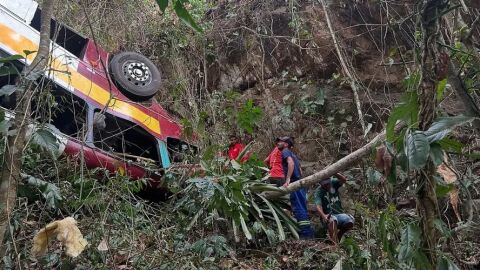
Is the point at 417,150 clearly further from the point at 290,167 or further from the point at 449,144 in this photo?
the point at 290,167

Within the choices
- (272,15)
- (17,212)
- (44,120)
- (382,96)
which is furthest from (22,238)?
(272,15)

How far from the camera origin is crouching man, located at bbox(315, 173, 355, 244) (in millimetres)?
5117

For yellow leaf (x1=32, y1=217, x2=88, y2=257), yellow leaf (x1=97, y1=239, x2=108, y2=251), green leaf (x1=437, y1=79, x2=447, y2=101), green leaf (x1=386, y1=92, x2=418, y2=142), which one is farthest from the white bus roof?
green leaf (x1=437, y1=79, x2=447, y2=101)

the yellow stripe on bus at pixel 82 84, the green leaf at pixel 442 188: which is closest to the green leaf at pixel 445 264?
the green leaf at pixel 442 188

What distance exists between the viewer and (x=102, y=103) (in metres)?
5.67

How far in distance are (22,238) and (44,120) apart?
40.3 inches

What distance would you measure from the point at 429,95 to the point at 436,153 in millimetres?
264

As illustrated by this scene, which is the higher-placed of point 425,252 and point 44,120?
point 425,252

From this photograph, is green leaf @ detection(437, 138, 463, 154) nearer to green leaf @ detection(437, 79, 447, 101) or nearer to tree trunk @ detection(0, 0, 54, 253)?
green leaf @ detection(437, 79, 447, 101)

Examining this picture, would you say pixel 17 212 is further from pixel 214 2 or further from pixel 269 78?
pixel 214 2

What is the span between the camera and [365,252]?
3.88 metres

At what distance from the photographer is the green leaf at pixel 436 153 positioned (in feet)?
6.22

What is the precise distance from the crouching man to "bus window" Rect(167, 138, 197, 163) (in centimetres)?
163

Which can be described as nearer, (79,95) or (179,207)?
(179,207)
